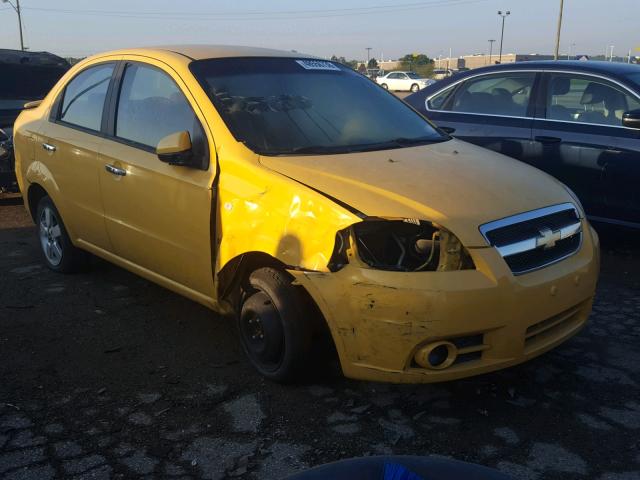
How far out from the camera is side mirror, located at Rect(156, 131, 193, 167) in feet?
11.6

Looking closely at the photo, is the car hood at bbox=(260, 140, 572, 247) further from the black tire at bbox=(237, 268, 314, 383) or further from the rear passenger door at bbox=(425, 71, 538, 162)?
the rear passenger door at bbox=(425, 71, 538, 162)

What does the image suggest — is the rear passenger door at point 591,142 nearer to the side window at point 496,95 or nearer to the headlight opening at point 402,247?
the side window at point 496,95

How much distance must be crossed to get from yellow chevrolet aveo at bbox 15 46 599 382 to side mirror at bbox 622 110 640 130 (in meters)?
1.88

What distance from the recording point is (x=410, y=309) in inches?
111

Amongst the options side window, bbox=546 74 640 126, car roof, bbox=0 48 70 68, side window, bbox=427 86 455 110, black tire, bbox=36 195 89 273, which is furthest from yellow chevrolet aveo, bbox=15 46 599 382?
car roof, bbox=0 48 70 68

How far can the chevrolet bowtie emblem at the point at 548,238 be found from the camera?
10.4 ft

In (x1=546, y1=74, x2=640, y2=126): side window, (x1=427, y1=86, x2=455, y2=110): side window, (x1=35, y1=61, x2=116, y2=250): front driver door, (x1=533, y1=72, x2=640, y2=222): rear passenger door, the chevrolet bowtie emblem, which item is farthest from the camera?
(x1=427, y1=86, x2=455, y2=110): side window

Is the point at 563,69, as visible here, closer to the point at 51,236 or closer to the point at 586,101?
the point at 586,101

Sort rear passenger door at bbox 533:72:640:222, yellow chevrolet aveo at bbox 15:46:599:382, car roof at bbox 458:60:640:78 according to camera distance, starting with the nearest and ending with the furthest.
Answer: yellow chevrolet aveo at bbox 15:46:599:382 < rear passenger door at bbox 533:72:640:222 < car roof at bbox 458:60:640:78

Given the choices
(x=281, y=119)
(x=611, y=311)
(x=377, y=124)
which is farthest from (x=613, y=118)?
(x=281, y=119)

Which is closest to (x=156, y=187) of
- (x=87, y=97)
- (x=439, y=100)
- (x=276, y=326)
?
(x=276, y=326)

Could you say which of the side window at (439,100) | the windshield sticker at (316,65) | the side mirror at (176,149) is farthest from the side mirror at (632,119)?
the side mirror at (176,149)

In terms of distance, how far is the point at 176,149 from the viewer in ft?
11.5

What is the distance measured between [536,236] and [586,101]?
10.1 ft
